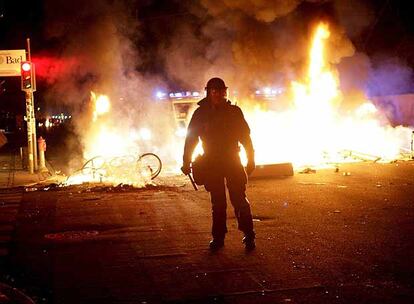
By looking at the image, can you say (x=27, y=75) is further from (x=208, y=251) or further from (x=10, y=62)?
(x=208, y=251)

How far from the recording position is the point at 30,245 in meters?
6.88

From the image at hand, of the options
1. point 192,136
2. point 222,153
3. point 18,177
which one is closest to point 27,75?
point 18,177

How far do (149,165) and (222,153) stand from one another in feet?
24.6

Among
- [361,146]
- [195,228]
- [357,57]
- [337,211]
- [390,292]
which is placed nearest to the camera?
[390,292]

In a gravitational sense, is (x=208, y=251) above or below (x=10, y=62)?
below

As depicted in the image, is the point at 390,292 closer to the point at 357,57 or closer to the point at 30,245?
the point at 30,245

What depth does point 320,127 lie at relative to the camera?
20812mm

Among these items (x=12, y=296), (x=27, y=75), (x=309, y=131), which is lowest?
(x=12, y=296)

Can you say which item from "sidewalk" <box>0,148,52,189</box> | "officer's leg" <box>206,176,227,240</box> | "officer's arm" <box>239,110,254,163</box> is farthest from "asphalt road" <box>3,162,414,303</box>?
"sidewalk" <box>0,148,52,189</box>

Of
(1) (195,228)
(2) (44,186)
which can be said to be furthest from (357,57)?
(1) (195,228)

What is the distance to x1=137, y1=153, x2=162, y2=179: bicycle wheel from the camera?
43.7ft

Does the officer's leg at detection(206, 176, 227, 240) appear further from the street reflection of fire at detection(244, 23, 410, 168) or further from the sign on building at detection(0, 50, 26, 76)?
the sign on building at detection(0, 50, 26, 76)

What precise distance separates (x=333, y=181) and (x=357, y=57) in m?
15.7

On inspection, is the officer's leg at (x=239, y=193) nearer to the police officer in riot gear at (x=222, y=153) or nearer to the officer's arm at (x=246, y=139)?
the police officer in riot gear at (x=222, y=153)
